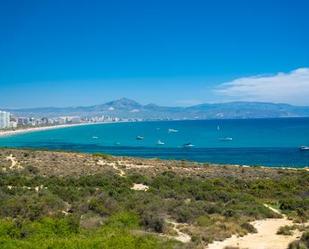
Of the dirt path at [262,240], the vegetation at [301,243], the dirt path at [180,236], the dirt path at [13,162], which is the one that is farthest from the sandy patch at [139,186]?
the vegetation at [301,243]

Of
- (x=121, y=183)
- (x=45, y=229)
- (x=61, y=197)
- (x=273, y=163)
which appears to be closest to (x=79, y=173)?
(x=121, y=183)

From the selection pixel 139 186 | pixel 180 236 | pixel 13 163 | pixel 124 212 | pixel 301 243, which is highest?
pixel 124 212

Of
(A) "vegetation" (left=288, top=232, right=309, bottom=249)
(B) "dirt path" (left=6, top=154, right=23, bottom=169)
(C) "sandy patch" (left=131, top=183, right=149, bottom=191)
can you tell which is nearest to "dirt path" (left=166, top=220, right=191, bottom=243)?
(A) "vegetation" (left=288, top=232, right=309, bottom=249)

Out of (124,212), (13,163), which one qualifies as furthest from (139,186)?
(13,163)

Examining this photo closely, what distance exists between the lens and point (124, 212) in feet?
74.2

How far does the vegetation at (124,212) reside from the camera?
1800cm

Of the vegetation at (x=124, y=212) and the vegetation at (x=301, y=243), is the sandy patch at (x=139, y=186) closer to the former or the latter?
the vegetation at (x=124, y=212)

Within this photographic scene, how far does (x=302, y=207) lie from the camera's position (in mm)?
27188

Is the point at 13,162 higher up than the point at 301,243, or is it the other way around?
the point at 13,162

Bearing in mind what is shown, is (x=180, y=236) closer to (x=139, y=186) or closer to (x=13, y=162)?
(x=139, y=186)

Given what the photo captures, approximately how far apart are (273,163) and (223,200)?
48.8 m

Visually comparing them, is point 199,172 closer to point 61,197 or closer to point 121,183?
point 121,183

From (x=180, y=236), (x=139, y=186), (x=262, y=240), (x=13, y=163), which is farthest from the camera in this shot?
(x=13, y=163)

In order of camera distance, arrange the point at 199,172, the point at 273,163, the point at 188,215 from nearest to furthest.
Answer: the point at 188,215 < the point at 199,172 < the point at 273,163
